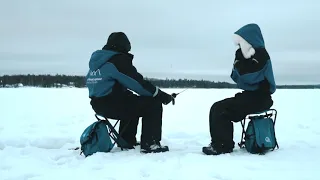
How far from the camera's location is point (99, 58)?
4637 millimetres

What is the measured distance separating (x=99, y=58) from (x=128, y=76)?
48 cm

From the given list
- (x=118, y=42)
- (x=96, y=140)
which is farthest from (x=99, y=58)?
(x=96, y=140)

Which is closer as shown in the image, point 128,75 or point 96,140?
point 128,75

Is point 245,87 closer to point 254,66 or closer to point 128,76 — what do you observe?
point 254,66

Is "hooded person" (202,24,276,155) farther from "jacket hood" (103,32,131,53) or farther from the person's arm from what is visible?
"jacket hood" (103,32,131,53)

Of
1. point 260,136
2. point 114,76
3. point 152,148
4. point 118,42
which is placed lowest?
point 152,148

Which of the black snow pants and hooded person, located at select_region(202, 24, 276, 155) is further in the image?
the black snow pants

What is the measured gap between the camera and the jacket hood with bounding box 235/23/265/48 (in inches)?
174

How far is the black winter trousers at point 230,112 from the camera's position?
14.5 feet

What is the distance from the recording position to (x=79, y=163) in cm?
406

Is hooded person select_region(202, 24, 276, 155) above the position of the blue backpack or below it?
above

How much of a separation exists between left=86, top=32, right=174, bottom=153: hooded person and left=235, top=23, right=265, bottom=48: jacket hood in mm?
1234

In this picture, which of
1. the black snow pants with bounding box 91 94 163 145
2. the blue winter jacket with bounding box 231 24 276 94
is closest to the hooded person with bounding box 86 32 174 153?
the black snow pants with bounding box 91 94 163 145

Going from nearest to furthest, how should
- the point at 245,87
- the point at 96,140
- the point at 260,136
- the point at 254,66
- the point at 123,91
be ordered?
1. the point at 254,66
2. the point at 260,136
3. the point at 245,87
4. the point at 96,140
5. the point at 123,91
